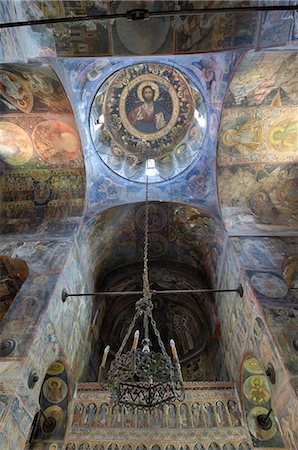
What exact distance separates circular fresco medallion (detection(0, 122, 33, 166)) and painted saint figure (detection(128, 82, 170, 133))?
410 centimetres

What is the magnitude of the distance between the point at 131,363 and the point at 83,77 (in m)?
7.80

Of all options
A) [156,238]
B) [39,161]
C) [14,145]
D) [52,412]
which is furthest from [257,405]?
[14,145]

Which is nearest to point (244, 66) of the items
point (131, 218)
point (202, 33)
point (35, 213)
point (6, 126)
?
point (202, 33)

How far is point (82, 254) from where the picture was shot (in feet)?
34.0

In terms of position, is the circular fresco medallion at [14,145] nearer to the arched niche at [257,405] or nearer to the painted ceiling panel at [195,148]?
the painted ceiling panel at [195,148]

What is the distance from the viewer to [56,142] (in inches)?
393

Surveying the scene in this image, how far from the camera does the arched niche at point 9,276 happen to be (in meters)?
9.20

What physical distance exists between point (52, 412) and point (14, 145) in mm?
8042

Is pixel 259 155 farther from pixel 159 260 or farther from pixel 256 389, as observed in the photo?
pixel 256 389

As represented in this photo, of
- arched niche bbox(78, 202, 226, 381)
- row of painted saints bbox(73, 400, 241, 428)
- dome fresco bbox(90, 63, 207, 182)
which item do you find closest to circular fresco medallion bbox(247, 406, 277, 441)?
row of painted saints bbox(73, 400, 241, 428)

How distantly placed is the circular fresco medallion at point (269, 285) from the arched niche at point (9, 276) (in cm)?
633

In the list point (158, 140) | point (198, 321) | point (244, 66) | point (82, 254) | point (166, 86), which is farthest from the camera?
point (198, 321)

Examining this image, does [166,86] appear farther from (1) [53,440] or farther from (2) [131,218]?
(1) [53,440]

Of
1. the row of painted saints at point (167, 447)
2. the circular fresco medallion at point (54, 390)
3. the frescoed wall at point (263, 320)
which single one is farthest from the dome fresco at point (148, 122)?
the row of painted saints at point (167, 447)
